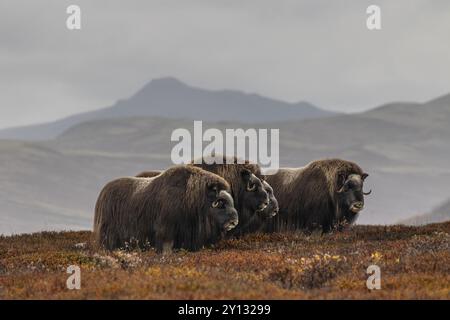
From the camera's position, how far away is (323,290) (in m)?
11.9

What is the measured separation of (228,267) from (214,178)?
165 inches

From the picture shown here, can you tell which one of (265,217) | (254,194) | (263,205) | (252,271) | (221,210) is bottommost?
(265,217)

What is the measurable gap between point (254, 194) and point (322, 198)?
2998mm

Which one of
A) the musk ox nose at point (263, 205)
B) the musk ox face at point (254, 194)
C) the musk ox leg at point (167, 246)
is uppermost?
the musk ox face at point (254, 194)

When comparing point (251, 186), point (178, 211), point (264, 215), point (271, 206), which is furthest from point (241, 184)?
point (178, 211)

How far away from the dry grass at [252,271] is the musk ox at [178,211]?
1.88 ft

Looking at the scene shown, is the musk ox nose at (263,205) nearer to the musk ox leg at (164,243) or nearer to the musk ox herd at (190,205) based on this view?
the musk ox herd at (190,205)

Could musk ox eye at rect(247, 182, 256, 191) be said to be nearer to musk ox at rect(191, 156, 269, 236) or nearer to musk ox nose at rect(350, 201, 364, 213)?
musk ox at rect(191, 156, 269, 236)

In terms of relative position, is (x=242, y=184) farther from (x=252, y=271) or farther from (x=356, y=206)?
(x=252, y=271)

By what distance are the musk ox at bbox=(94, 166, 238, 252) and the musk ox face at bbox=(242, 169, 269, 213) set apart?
1.83m

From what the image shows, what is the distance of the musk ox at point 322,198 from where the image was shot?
74.8 ft

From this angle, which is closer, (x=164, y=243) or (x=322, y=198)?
(x=164, y=243)

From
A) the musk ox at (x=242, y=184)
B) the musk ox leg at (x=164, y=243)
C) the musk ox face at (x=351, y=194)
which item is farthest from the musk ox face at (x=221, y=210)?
the musk ox face at (x=351, y=194)

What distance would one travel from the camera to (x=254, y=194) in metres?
20.7
